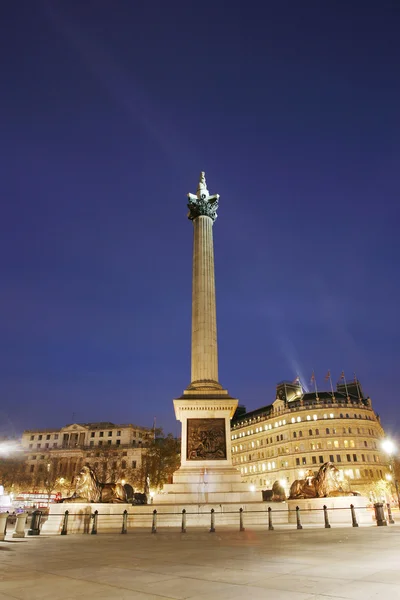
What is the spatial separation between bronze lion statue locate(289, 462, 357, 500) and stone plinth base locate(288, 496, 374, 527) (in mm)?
523

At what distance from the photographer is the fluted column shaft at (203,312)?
34.3 m

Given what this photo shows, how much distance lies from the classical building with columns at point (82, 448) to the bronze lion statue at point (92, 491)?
82.0m

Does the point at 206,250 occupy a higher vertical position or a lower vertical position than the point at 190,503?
higher

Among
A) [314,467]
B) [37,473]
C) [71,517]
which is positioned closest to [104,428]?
[37,473]

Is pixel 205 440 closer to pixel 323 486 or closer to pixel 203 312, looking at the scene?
pixel 323 486

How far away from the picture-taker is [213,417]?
30.5 meters

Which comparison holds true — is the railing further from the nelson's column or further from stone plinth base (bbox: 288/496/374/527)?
the nelson's column

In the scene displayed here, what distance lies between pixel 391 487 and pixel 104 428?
254 ft

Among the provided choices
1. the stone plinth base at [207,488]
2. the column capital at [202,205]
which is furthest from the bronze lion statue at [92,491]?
the column capital at [202,205]

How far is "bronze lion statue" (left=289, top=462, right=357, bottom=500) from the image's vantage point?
79.2ft

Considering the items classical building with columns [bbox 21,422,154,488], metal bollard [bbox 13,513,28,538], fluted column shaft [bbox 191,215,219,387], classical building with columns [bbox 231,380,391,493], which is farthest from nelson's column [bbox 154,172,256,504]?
classical building with columns [bbox 21,422,154,488]

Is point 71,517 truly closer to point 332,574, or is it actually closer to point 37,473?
point 332,574

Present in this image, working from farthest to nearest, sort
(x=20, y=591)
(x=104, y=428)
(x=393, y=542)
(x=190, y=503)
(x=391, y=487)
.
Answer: (x=104, y=428), (x=391, y=487), (x=190, y=503), (x=393, y=542), (x=20, y=591)

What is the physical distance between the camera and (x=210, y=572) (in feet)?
27.0
